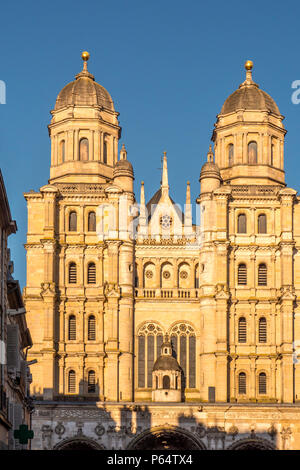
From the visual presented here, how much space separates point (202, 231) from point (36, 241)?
11825 mm

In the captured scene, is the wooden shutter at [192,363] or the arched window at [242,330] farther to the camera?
the arched window at [242,330]

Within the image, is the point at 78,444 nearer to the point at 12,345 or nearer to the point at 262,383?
the point at 262,383

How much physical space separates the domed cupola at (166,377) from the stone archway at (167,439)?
2.17m

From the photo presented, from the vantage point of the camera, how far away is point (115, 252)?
8425cm

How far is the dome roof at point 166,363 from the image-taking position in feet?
268

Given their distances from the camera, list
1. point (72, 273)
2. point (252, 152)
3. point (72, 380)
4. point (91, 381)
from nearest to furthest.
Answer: point (72, 380)
point (91, 381)
point (72, 273)
point (252, 152)

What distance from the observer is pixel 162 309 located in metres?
85.1

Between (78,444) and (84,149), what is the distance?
865 inches

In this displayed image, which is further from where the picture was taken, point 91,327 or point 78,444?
point 91,327

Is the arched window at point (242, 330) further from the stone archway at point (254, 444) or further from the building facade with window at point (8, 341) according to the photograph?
the building facade with window at point (8, 341)

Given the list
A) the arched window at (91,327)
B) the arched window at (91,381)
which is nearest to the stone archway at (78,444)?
the arched window at (91,381)

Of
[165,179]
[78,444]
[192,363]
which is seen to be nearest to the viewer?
[78,444]

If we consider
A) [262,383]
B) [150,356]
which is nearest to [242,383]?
[262,383]

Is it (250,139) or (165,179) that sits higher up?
(250,139)
